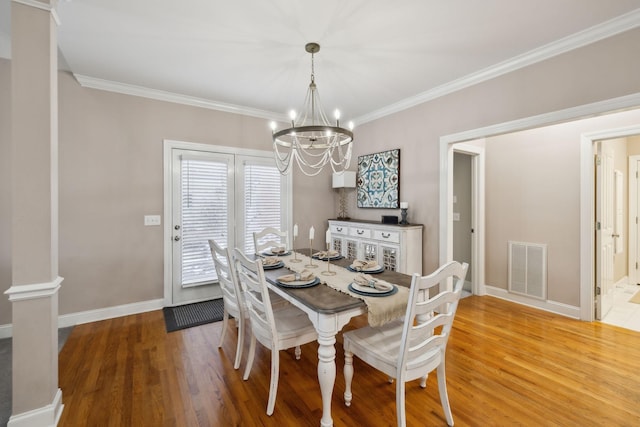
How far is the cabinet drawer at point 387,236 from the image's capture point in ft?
11.7

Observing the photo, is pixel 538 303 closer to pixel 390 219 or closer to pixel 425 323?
pixel 390 219

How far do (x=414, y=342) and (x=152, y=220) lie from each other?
10.8 ft

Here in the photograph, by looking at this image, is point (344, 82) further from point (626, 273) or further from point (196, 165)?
point (626, 273)

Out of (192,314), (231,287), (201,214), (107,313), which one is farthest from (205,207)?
(231,287)

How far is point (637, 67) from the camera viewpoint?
2141 millimetres

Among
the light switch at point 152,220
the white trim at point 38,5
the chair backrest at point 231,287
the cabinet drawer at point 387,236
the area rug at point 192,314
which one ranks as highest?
the white trim at point 38,5

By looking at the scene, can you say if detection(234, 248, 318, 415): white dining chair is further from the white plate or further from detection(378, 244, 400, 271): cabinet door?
detection(378, 244, 400, 271): cabinet door

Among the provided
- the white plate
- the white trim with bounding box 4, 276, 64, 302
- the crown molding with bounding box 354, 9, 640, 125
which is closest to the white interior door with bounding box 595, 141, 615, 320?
the crown molding with bounding box 354, 9, 640, 125

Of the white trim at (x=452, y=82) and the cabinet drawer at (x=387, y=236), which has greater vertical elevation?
the white trim at (x=452, y=82)

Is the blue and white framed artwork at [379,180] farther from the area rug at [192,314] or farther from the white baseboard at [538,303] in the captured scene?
the area rug at [192,314]

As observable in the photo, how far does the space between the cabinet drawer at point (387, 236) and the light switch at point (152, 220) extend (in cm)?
278

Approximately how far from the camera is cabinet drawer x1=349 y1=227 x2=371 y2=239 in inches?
155

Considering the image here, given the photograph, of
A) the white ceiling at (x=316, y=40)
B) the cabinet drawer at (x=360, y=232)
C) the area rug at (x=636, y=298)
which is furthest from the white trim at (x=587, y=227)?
the cabinet drawer at (x=360, y=232)

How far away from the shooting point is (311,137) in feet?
8.25
